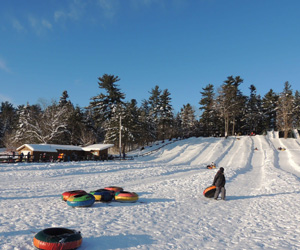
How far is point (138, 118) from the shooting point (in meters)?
68.3

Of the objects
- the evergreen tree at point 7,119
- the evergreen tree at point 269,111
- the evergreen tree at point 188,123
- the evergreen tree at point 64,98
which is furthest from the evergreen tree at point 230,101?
the evergreen tree at point 7,119

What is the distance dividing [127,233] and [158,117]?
2658 inches

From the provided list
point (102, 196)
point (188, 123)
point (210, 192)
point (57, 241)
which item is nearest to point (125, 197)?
point (102, 196)

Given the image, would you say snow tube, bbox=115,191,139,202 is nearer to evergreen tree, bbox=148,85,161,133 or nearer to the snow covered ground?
the snow covered ground

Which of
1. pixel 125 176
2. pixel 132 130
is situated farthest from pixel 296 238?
pixel 132 130

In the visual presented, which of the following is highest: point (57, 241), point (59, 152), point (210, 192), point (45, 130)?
point (45, 130)

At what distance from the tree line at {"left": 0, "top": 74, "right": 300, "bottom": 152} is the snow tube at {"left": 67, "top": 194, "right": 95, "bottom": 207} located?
122 ft

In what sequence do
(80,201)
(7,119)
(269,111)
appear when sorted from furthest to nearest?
(269,111)
(7,119)
(80,201)

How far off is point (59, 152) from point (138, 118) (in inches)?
1266

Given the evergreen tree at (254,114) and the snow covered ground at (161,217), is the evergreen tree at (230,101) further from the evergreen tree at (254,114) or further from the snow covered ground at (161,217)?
the snow covered ground at (161,217)

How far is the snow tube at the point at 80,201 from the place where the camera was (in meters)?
10.2

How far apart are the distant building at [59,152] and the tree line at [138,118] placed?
704 centimetres

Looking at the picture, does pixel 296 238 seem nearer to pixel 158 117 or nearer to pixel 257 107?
pixel 158 117

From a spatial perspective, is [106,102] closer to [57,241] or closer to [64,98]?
[64,98]
